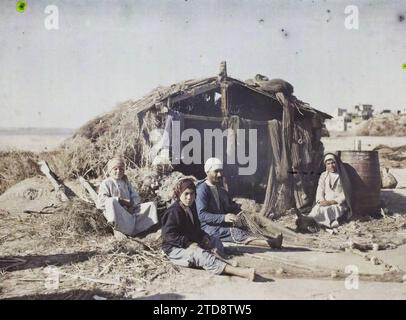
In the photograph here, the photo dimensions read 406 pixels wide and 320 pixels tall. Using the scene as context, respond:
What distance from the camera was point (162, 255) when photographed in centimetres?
483

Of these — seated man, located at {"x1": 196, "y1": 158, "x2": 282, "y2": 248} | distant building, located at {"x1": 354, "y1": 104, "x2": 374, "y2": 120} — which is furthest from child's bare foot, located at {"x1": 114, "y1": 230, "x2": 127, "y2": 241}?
distant building, located at {"x1": 354, "y1": 104, "x2": 374, "y2": 120}

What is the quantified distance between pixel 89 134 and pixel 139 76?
4.03ft

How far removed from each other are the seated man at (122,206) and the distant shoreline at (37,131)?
0.81 metres

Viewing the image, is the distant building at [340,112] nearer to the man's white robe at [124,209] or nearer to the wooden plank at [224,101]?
the wooden plank at [224,101]

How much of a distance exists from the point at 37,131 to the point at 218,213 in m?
2.75

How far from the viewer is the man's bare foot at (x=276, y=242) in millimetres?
5020

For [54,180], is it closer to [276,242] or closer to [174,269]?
[174,269]

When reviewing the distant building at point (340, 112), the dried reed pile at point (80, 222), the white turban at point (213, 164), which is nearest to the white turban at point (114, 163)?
the dried reed pile at point (80, 222)

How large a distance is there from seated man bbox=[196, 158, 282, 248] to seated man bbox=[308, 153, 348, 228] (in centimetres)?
144

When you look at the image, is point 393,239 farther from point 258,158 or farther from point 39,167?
point 39,167

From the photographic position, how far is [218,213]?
532cm

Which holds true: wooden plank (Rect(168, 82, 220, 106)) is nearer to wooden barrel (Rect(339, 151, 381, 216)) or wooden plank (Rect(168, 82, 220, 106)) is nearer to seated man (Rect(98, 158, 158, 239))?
seated man (Rect(98, 158, 158, 239))

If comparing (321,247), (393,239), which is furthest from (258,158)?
(393,239)

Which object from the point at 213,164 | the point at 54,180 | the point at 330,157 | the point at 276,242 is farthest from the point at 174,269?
the point at 330,157
